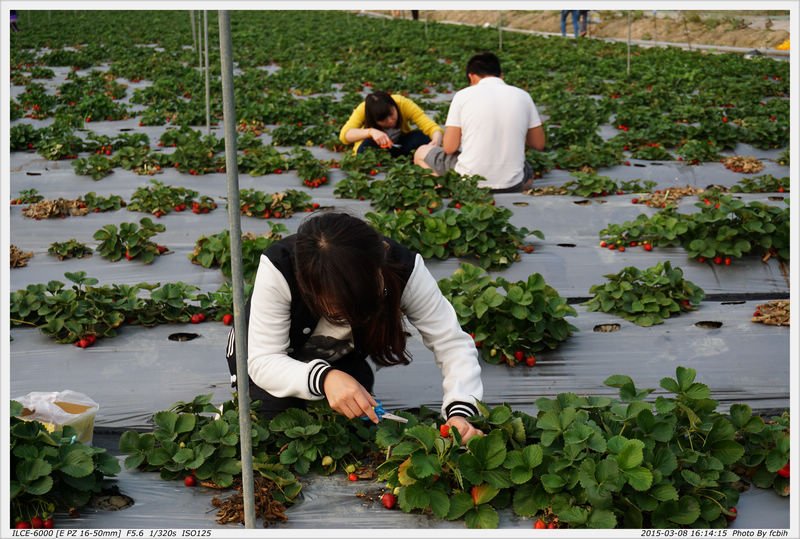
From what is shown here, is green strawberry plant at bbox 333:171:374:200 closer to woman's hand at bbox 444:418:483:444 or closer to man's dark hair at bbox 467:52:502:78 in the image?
man's dark hair at bbox 467:52:502:78

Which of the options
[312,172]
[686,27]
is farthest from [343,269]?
[686,27]

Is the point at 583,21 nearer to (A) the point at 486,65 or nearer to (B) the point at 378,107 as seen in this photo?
(B) the point at 378,107

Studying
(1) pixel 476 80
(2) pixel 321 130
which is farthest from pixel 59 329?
(2) pixel 321 130

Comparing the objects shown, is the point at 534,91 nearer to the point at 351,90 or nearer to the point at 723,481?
the point at 351,90

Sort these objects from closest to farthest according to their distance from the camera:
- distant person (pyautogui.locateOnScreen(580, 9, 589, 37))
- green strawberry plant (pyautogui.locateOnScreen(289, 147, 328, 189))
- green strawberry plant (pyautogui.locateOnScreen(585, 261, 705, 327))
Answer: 1. green strawberry plant (pyautogui.locateOnScreen(585, 261, 705, 327))
2. green strawberry plant (pyautogui.locateOnScreen(289, 147, 328, 189))
3. distant person (pyautogui.locateOnScreen(580, 9, 589, 37))

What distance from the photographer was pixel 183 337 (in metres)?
3.73

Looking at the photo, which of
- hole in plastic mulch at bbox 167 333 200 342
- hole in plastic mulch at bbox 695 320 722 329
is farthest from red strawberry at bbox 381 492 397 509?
hole in plastic mulch at bbox 695 320 722 329

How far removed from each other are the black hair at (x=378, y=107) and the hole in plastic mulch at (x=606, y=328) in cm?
318

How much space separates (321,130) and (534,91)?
367cm

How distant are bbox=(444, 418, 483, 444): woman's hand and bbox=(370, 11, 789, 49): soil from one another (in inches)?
622

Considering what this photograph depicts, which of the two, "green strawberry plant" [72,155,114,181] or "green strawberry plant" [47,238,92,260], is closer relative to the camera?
"green strawberry plant" [47,238,92,260]

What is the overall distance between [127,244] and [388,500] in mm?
2774

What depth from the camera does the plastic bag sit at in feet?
8.86

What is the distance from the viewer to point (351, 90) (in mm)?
10969
